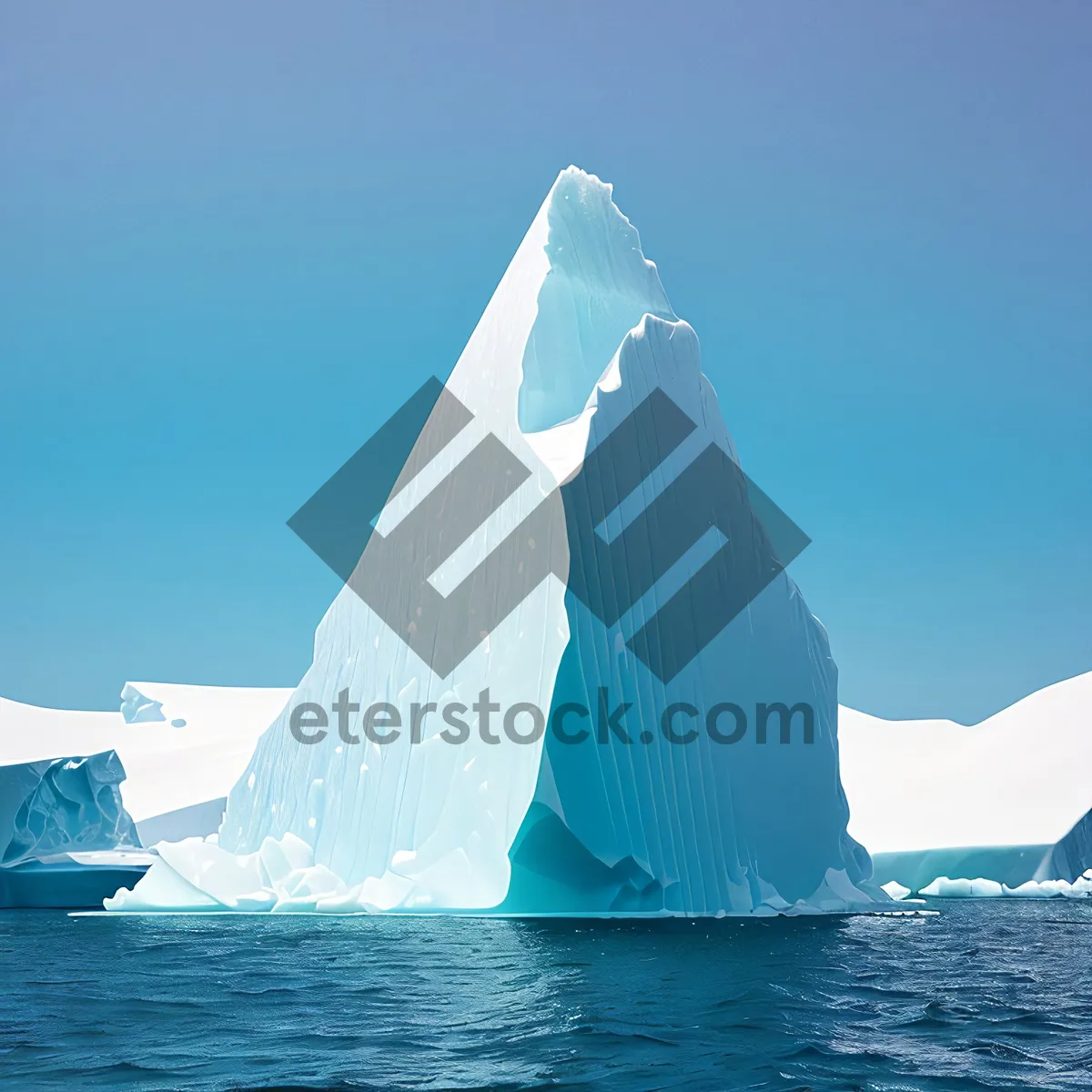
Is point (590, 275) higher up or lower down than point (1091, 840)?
higher up

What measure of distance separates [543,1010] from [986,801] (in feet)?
81.0

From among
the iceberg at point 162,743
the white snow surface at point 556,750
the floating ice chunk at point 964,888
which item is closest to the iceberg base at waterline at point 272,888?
the white snow surface at point 556,750

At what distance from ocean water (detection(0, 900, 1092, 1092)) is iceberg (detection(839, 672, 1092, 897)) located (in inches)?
567

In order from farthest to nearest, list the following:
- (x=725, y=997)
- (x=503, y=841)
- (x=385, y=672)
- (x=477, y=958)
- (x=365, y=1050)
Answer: (x=385, y=672), (x=503, y=841), (x=477, y=958), (x=725, y=997), (x=365, y=1050)

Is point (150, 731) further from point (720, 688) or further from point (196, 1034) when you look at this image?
point (196, 1034)

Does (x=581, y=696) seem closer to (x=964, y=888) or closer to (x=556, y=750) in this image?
(x=556, y=750)

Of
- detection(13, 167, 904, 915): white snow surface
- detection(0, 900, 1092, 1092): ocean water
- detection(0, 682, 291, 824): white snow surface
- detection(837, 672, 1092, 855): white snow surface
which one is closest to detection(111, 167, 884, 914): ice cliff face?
detection(13, 167, 904, 915): white snow surface

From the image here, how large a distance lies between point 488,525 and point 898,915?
954 cm

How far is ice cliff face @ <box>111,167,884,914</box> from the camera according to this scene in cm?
1434

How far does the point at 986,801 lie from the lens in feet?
94.7

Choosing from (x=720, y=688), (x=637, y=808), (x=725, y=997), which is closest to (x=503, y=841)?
(x=637, y=808)

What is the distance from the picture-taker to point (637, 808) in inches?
568

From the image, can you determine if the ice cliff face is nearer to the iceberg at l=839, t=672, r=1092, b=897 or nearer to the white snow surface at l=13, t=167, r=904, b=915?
the white snow surface at l=13, t=167, r=904, b=915

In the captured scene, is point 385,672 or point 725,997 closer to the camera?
point 725,997
